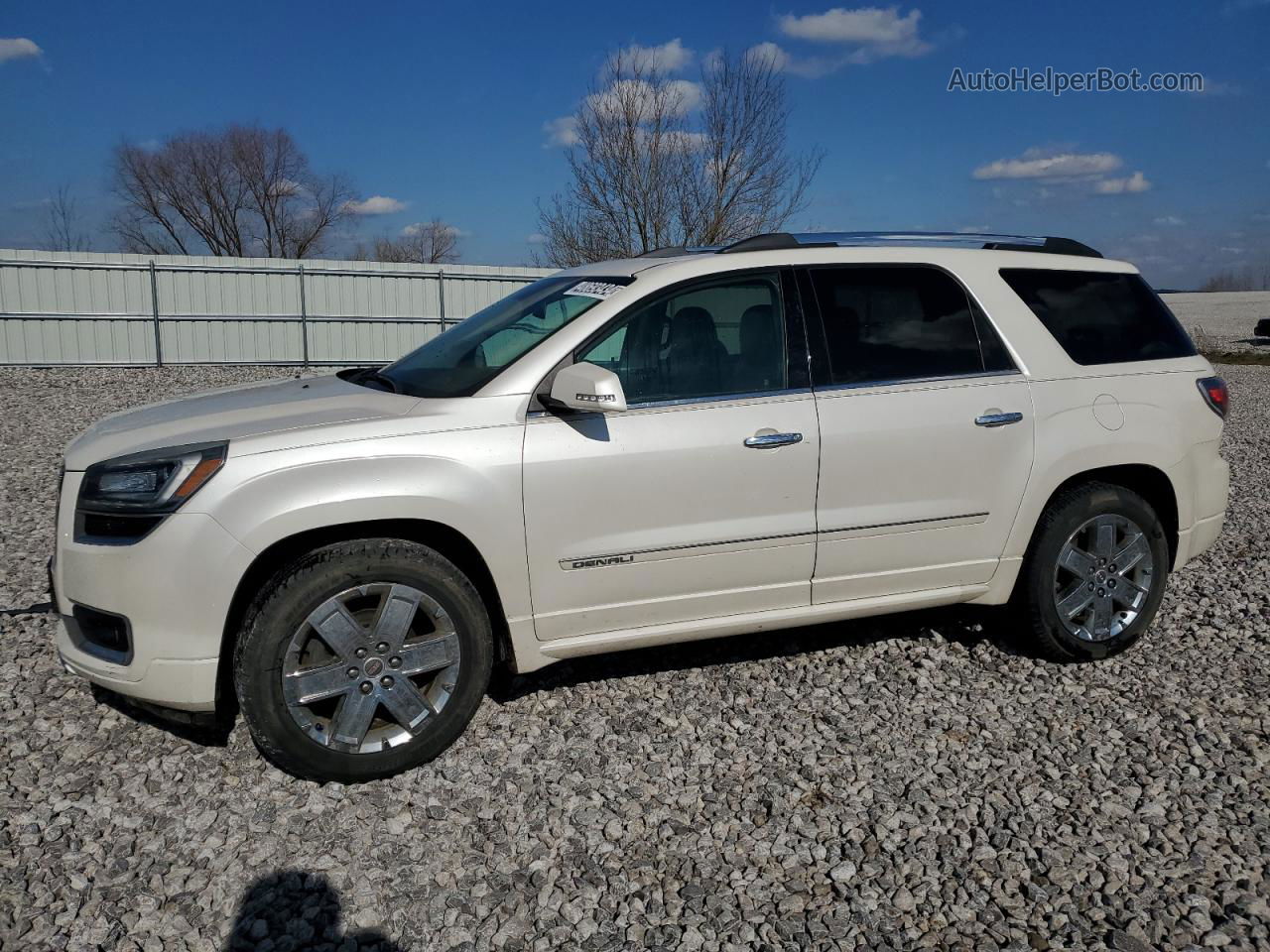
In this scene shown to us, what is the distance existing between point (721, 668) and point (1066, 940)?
2016mm

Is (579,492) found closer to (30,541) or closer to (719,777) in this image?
(719,777)

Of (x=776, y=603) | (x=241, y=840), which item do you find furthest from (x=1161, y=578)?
(x=241, y=840)

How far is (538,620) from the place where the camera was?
3689 millimetres

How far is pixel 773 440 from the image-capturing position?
12.5ft

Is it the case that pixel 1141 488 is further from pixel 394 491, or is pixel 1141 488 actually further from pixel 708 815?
pixel 394 491

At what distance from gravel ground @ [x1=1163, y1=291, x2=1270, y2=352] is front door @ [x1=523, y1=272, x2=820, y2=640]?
30.1 meters

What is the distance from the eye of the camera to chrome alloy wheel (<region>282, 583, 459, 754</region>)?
11.1ft

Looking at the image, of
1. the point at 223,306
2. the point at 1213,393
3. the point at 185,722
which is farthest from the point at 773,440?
the point at 223,306

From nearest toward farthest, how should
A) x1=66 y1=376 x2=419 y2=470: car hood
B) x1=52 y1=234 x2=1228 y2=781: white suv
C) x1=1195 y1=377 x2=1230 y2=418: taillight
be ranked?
x1=52 y1=234 x2=1228 y2=781: white suv → x1=66 y1=376 x2=419 y2=470: car hood → x1=1195 y1=377 x2=1230 y2=418: taillight

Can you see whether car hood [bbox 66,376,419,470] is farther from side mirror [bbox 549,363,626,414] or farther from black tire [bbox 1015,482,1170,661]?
black tire [bbox 1015,482,1170,661]

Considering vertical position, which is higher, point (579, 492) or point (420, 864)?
point (579, 492)

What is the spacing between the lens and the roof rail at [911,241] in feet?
13.8

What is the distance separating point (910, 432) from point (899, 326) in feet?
1.61

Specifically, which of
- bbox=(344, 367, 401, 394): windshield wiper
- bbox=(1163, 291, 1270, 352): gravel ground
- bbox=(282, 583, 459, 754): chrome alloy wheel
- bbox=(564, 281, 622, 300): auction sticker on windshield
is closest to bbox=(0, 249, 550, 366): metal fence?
bbox=(344, 367, 401, 394): windshield wiper
